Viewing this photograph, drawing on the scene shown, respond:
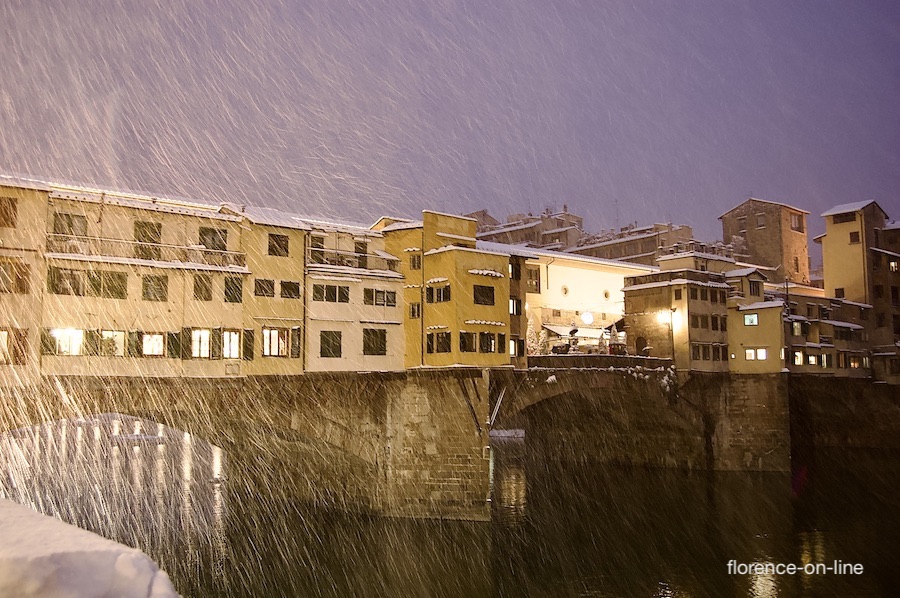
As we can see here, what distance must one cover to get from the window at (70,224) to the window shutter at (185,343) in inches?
231

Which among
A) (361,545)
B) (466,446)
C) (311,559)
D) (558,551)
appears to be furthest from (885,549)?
(311,559)

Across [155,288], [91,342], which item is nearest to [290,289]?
[155,288]

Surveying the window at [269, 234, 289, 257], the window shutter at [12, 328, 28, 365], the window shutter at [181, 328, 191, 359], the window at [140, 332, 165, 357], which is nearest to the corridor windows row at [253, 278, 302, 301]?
the window at [269, 234, 289, 257]

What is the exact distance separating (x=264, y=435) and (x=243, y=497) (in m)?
6.83

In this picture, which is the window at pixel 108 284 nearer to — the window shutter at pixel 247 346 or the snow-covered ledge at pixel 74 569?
the window shutter at pixel 247 346

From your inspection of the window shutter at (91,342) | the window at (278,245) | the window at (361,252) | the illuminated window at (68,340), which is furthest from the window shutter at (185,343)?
the window at (361,252)

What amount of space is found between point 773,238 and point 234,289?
6588 cm

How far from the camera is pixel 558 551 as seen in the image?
3195cm

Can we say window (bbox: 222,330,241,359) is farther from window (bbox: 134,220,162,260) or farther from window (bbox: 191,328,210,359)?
window (bbox: 134,220,162,260)

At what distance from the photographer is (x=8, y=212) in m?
27.7

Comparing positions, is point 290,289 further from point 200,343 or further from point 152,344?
point 152,344

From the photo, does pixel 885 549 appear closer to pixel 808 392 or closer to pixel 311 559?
pixel 311 559

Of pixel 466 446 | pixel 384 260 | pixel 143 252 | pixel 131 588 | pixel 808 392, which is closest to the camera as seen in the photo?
pixel 131 588

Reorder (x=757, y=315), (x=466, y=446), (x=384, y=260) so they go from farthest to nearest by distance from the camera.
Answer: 1. (x=757, y=315)
2. (x=384, y=260)
3. (x=466, y=446)
